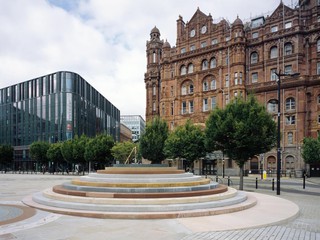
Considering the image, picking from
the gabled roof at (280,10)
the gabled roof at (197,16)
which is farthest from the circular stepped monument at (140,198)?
the gabled roof at (197,16)

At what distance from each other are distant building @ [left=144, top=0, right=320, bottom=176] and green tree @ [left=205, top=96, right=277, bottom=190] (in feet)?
63.0

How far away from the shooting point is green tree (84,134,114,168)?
5017 cm

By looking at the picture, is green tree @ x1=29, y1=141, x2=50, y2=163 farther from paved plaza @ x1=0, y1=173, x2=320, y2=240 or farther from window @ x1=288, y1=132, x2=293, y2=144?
paved plaza @ x1=0, y1=173, x2=320, y2=240

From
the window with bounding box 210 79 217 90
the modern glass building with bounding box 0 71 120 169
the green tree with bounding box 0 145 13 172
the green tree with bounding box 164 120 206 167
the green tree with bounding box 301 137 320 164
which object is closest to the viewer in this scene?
the green tree with bounding box 164 120 206 167

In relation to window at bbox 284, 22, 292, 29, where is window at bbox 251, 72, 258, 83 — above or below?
below

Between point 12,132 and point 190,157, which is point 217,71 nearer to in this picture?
point 190,157

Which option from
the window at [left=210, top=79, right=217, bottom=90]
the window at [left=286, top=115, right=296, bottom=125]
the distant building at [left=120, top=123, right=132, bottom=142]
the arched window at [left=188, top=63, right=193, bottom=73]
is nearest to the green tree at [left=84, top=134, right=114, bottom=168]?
the window at [left=210, top=79, right=217, bottom=90]

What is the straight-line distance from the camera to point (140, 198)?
45.4ft

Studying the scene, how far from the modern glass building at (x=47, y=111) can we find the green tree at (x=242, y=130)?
1781 inches

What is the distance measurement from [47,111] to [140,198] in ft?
229

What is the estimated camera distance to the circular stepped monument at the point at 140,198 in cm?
1241

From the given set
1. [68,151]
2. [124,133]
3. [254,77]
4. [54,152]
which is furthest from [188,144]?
[124,133]

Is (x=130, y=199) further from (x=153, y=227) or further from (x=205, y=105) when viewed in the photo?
(x=205, y=105)

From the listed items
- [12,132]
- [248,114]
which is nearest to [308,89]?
[248,114]
